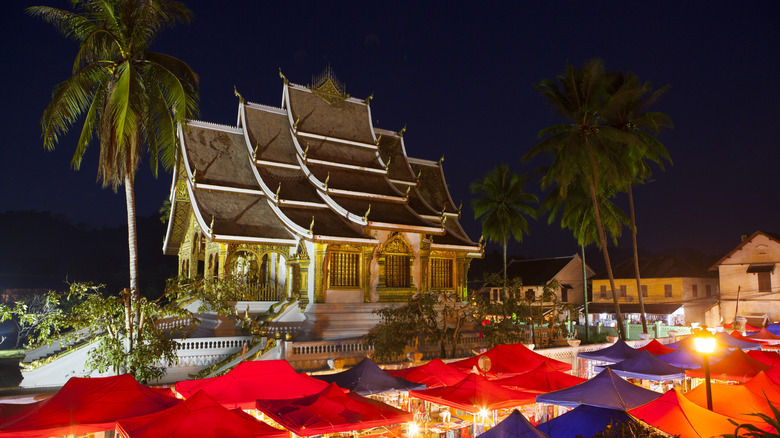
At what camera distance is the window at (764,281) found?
33.3m

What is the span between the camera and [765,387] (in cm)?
1047

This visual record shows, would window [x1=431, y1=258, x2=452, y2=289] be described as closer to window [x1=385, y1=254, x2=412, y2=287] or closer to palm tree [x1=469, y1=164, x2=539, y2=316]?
window [x1=385, y1=254, x2=412, y2=287]

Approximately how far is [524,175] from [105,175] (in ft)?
95.6

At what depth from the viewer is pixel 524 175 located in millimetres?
39000

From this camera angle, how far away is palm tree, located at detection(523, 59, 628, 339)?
24.5 metres

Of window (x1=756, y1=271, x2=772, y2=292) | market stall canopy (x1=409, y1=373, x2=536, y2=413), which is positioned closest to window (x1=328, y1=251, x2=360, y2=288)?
market stall canopy (x1=409, y1=373, x2=536, y2=413)

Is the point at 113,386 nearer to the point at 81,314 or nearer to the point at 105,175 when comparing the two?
the point at 81,314

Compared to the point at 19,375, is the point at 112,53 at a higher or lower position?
higher

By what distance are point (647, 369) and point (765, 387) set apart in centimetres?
411

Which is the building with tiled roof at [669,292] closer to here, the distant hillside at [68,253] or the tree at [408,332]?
the tree at [408,332]

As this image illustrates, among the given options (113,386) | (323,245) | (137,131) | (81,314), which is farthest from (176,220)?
(113,386)

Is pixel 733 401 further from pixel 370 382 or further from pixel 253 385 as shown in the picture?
pixel 253 385

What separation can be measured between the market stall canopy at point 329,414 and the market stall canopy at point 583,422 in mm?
2398

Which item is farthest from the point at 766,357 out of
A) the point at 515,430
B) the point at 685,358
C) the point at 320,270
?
the point at 320,270
